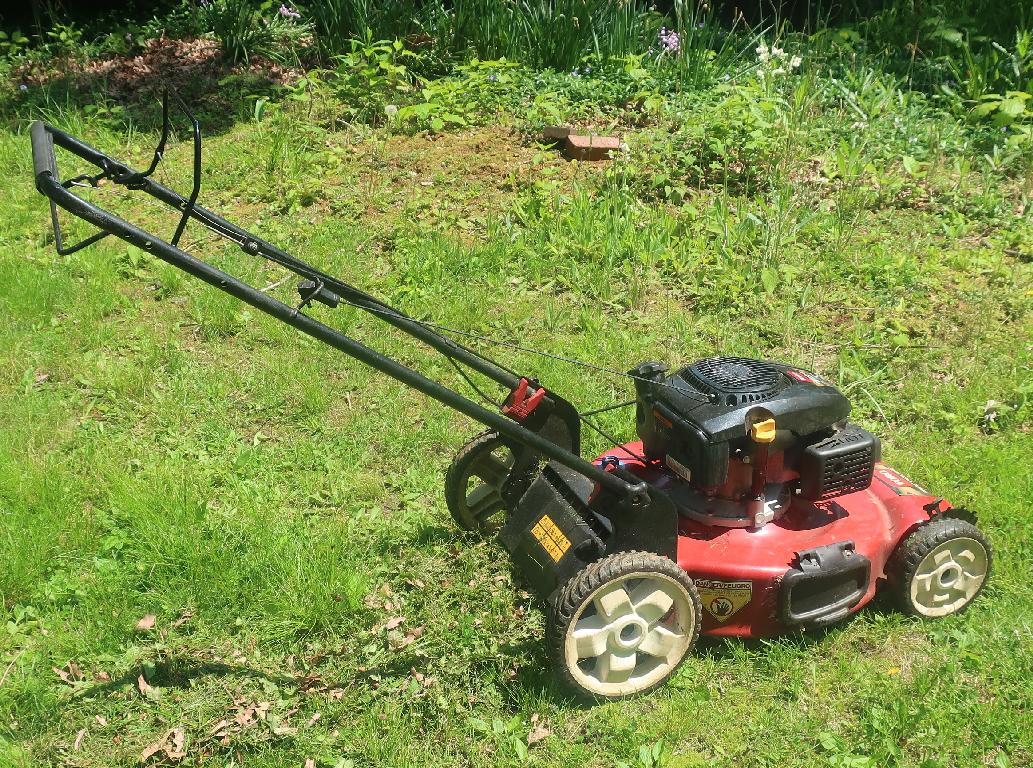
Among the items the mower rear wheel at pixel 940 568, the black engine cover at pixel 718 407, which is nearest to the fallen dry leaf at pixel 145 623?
the black engine cover at pixel 718 407

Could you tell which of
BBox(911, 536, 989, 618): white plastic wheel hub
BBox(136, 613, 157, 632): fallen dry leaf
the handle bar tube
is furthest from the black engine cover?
BBox(136, 613, 157, 632): fallen dry leaf

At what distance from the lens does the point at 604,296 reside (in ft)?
16.3

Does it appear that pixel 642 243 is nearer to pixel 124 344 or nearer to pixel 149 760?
pixel 124 344

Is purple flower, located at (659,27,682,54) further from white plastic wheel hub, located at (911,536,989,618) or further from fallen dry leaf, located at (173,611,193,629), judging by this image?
fallen dry leaf, located at (173,611,193,629)

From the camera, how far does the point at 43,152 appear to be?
258 centimetres

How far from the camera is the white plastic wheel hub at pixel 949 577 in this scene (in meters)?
3.22

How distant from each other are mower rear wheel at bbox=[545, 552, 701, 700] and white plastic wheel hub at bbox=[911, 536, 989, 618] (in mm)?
797

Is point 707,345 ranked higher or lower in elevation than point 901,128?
lower

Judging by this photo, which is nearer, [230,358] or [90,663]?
[90,663]

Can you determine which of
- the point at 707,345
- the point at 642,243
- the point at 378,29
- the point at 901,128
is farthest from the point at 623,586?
the point at 378,29

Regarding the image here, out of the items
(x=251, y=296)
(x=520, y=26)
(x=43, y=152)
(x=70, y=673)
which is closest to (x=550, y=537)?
(x=251, y=296)

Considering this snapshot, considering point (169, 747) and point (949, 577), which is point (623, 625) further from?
point (169, 747)

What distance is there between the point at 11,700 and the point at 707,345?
3.06 m

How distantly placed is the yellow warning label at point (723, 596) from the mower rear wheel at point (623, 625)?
0.43 feet
